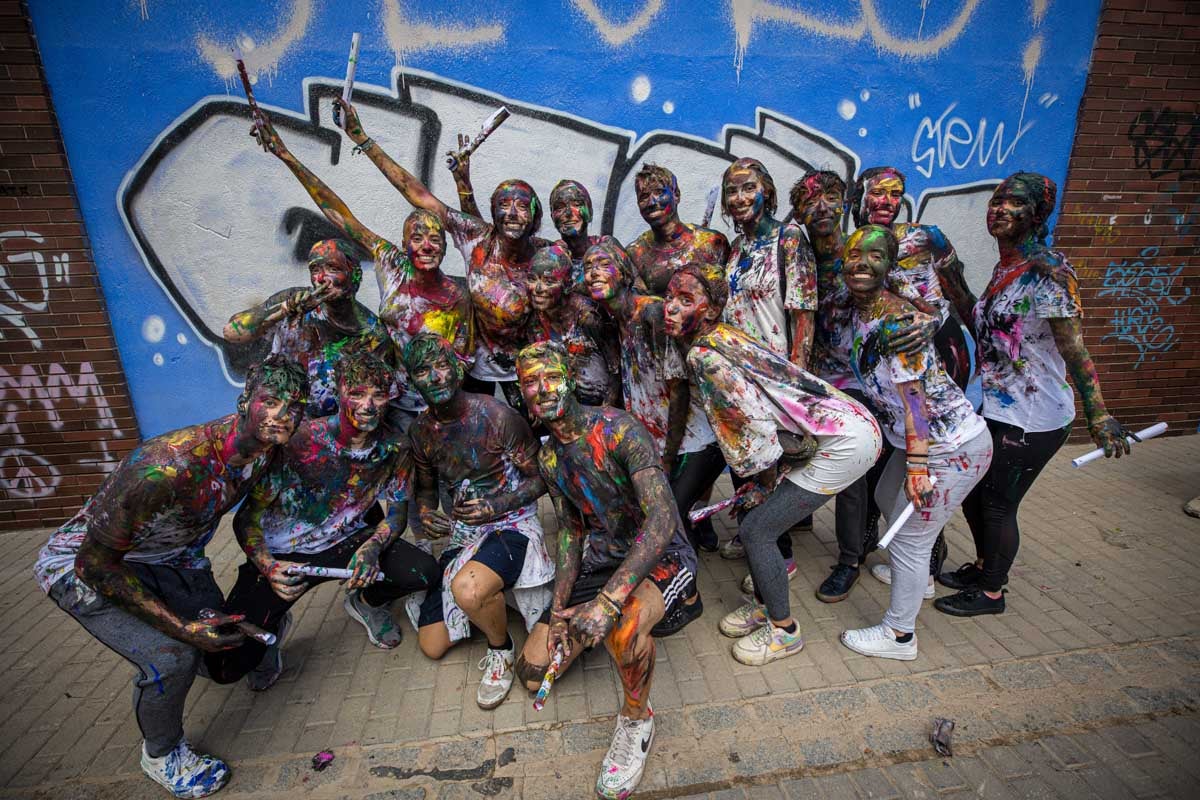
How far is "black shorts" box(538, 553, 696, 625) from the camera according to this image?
244cm

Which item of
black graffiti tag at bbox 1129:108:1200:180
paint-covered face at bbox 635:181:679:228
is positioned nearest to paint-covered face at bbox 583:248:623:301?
paint-covered face at bbox 635:181:679:228

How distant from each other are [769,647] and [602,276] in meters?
1.97

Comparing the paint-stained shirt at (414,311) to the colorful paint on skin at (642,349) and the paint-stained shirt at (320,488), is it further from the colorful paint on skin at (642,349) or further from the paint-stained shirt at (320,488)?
the colorful paint on skin at (642,349)

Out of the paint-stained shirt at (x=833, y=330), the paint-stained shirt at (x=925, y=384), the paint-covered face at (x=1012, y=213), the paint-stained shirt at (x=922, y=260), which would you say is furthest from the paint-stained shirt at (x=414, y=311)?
the paint-covered face at (x=1012, y=213)

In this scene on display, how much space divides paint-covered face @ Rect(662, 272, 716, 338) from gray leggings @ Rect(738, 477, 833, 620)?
827mm

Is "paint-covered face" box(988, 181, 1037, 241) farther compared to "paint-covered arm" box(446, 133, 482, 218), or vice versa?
"paint-covered arm" box(446, 133, 482, 218)

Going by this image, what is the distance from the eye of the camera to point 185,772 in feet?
7.29

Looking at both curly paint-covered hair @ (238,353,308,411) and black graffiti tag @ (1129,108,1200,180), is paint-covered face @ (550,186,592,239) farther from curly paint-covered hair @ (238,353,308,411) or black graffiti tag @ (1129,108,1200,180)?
black graffiti tag @ (1129,108,1200,180)

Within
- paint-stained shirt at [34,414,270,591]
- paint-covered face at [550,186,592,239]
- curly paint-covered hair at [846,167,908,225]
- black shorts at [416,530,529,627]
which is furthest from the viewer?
paint-covered face at [550,186,592,239]

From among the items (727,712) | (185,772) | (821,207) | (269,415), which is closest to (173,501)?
A: (269,415)

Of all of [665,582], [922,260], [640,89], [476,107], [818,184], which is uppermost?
[640,89]

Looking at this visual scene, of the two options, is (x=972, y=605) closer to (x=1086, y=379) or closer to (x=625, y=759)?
(x=1086, y=379)

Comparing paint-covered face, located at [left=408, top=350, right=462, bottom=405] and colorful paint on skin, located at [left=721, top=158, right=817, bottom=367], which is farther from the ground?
colorful paint on skin, located at [left=721, top=158, right=817, bottom=367]

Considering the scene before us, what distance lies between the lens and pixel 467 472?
111 inches
